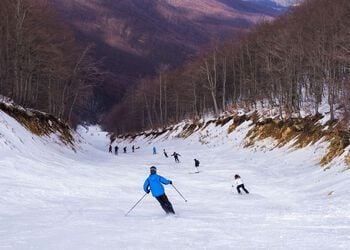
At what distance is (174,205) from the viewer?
16312 mm

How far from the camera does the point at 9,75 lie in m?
39.8

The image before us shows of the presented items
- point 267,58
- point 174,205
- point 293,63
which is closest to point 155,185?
point 174,205

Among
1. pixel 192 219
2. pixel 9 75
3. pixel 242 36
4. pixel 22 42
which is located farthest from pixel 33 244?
pixel 242 36

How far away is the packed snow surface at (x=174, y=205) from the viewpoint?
9859 millimetres

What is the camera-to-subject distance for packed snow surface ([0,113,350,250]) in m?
9.86

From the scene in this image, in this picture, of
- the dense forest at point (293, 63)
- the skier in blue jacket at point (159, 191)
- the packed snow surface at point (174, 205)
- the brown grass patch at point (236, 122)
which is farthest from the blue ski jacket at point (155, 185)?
the brown grass patch at point (236, 122)

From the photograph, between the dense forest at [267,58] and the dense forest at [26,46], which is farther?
the dense forest at [26,46]

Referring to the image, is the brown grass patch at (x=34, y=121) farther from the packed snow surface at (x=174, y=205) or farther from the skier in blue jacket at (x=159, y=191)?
the skier in blue jacket at (x=159, y=191)

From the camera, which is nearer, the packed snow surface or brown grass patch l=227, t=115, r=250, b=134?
the packed snow surface

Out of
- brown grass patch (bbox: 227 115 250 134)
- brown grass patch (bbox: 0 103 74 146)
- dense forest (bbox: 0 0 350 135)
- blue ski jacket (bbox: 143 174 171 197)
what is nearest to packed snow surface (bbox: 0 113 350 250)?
blue ski jacket (bbox: 143 174 171 197)

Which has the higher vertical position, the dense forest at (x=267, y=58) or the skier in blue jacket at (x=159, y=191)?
the dense forest at (x=267, y=58)

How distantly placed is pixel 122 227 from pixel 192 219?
2.33 meters

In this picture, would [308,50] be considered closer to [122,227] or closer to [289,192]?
[289,192]

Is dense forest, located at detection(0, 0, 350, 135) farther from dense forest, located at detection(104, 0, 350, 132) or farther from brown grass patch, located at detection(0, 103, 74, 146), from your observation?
brown grass patch, located at detection(0, 103, 74, 146)
